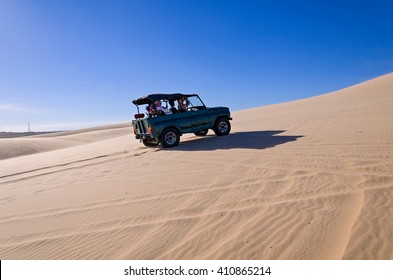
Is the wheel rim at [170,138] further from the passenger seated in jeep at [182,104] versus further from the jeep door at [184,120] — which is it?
the passenger seated in jeep at [182,104]

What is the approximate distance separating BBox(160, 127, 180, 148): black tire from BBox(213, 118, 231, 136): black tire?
2119 mm

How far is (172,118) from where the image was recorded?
10195 millimetres

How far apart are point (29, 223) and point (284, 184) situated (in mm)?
4174

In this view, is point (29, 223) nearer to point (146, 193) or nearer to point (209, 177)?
point (146, 193)

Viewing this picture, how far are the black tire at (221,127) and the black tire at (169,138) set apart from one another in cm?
212

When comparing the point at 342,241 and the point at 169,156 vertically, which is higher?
the point at 169,156

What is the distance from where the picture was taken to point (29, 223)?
159 inches

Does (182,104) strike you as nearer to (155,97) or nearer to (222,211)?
(155,97)

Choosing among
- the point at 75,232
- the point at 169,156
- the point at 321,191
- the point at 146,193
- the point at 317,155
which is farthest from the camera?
the point at 169,156

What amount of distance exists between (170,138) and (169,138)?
Answer: 0.04m

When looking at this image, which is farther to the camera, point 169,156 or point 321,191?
point 169,156
